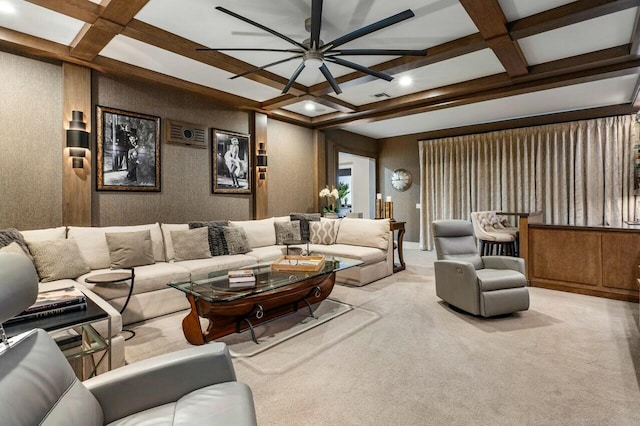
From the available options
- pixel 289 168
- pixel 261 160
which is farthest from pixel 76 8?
pixel 289 168

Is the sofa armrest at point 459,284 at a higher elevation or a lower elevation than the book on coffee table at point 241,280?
lower

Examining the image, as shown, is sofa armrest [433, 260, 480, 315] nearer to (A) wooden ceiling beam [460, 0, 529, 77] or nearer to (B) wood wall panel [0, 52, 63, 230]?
(A) wooden ceiling beam [460, 0, 529, 77]

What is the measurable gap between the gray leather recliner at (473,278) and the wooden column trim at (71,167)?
408 centimetres

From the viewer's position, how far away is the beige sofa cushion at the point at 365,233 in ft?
16.2

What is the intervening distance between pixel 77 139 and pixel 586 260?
6.11m

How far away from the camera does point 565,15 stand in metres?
2.79

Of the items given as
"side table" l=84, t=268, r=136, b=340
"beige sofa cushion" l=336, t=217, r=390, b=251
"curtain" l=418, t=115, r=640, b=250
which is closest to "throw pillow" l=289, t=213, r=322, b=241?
"beige sofa cushion" l=336, t=217, r=390, b=251

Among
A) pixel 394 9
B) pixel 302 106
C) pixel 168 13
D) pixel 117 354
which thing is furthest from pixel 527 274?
pixel 168 13

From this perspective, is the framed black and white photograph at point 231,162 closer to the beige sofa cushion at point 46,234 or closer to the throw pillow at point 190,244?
the throw pillow at point 190,244

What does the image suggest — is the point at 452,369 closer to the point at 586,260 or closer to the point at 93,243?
the point at 586,260

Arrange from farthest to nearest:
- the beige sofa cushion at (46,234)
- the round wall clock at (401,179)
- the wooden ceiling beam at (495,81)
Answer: the round wall clock at (401,179) < the wooden ceiling beam at (495,81) < the beige sofa cushion at (46,234)

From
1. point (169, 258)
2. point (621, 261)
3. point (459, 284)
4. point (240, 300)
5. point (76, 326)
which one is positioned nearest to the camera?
point (76, 326)

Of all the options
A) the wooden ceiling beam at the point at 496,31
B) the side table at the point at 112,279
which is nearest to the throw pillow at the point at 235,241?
the side table at the point at 112,279

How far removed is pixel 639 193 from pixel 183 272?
277 inches
